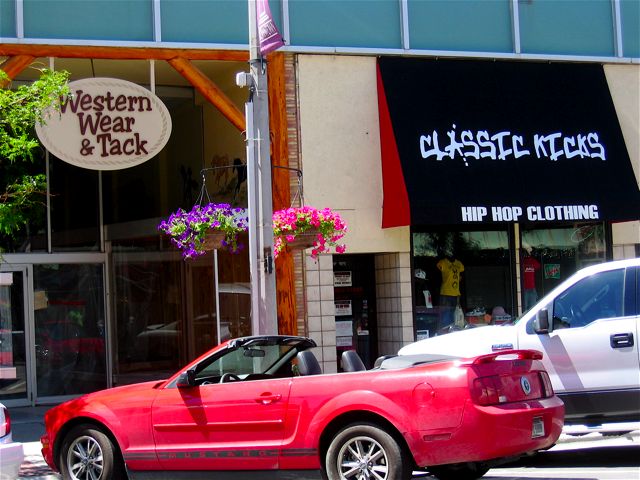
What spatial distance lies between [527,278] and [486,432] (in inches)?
400

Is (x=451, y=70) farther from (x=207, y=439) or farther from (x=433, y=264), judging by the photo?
(x=207, y=439)

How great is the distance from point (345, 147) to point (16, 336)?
6.86 m

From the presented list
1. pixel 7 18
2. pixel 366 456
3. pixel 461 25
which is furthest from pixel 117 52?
pixel 366 456

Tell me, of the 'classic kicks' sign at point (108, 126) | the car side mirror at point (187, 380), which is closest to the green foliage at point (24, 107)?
the car side mirror at point (187, 380)

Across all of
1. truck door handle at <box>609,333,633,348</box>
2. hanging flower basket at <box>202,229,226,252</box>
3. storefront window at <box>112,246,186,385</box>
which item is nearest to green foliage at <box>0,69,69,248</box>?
hanging flower basket at <box>202,229,226,252</box>

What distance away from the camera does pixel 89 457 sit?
902 cm

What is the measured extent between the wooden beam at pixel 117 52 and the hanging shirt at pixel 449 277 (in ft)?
16.0

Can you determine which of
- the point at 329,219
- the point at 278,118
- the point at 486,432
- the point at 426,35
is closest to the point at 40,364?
the point at 278,118

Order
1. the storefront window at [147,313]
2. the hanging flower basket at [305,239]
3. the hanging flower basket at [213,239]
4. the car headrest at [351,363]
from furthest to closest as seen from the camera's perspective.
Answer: the storefront window at [147,313]
the hanging flower basket at [305,239]
the hanging flower basket at [213,239]
the car headrest at [351,363]

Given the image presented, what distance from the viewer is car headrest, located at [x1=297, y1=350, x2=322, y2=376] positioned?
8.61 meters

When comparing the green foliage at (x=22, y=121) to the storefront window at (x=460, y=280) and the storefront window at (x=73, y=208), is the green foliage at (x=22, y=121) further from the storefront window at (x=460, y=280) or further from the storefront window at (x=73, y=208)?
the storefront window at (x=460, y=280)

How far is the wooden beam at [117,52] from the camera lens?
14.8m

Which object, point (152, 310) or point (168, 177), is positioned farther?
point (152, 310)

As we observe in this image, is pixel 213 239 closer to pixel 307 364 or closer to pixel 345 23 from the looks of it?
pixel 307 364
